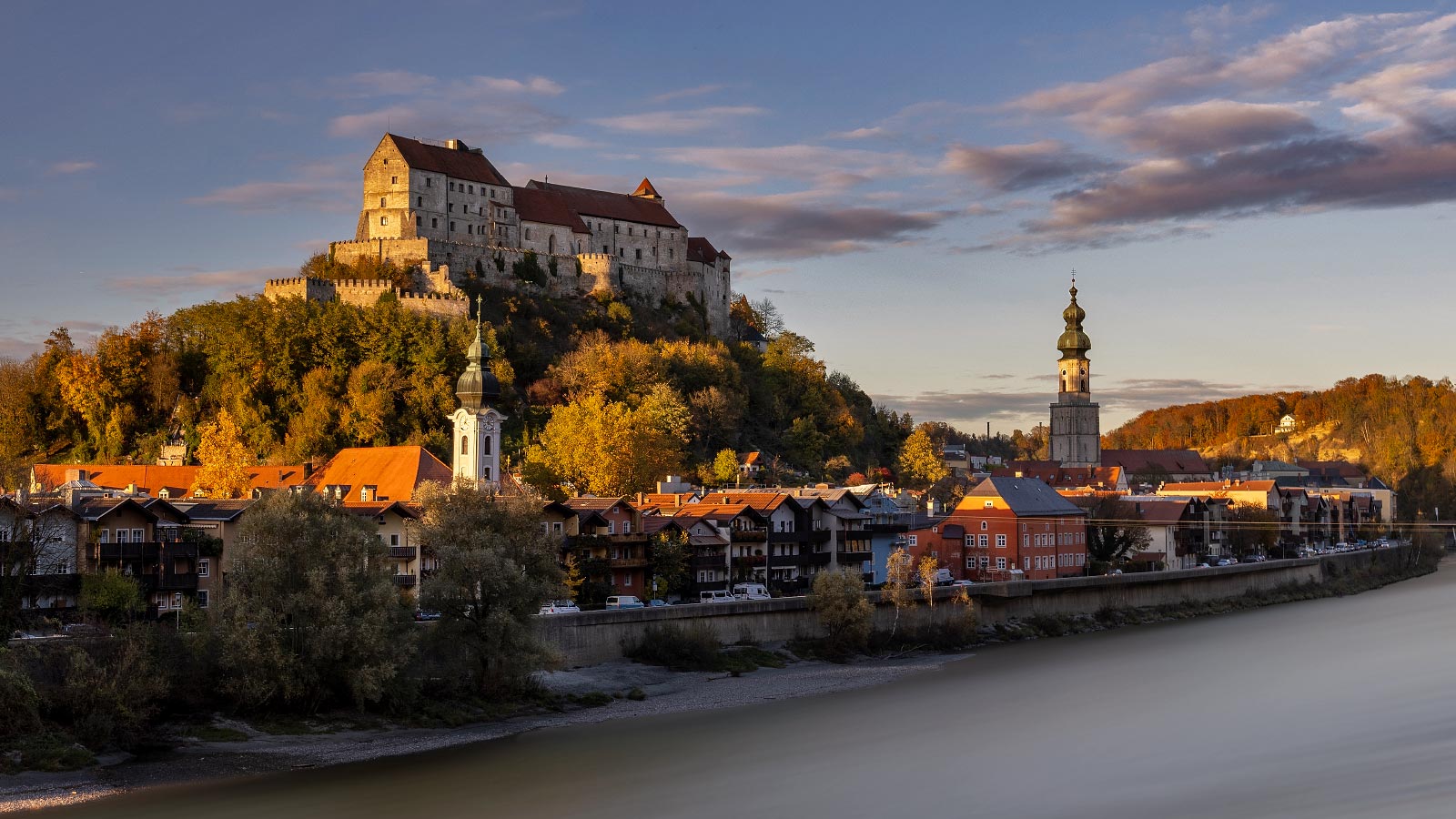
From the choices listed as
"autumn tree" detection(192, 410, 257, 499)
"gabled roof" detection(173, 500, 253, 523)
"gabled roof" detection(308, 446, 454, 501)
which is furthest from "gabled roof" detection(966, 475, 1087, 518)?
"gabled roof" detection(173, 500, 253, 523)

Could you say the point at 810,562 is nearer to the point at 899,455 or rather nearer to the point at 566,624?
the point at 566,624

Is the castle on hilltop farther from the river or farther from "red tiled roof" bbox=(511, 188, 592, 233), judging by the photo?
the river

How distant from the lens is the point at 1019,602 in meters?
A: 57.4

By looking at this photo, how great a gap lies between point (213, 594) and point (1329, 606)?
48209 mm

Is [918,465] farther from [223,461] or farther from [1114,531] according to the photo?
[223,461]

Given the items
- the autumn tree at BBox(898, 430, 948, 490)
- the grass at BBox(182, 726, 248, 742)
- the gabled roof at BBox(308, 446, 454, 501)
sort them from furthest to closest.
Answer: the autumn tree at BBox(898, 430, 948, 490) < the gabled roof at BBox(308, 446, 454, 501) < the grass at BBox(182, 726, 248, 742)

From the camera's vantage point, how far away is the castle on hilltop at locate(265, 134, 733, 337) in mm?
81812

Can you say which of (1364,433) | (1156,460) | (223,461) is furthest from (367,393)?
(1364,433)

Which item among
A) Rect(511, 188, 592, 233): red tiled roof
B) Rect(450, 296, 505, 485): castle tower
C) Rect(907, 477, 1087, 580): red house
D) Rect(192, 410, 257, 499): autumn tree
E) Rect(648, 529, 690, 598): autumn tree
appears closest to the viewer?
Rect(648, 529, 690, 598): autumn tree

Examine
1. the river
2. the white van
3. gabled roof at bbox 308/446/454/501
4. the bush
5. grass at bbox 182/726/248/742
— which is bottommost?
the river

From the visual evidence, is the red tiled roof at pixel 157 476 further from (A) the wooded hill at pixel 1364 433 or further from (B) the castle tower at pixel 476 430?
(A) the wooded hill at pixel 1364 433

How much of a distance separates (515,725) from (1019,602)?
88.2 feet

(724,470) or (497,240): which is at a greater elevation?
(497,240)

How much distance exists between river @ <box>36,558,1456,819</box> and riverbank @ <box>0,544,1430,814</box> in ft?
2.30
